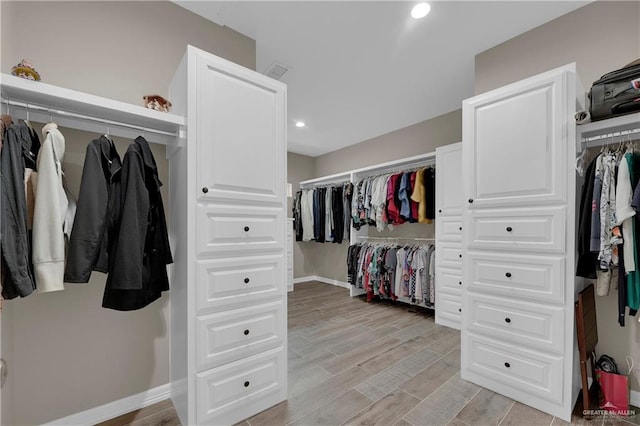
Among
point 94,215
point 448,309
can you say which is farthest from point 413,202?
point 94,215

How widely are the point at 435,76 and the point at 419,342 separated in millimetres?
2681

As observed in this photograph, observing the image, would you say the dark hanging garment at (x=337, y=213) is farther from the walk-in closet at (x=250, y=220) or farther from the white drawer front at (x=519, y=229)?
the white drawer front at (x=519, y=229)

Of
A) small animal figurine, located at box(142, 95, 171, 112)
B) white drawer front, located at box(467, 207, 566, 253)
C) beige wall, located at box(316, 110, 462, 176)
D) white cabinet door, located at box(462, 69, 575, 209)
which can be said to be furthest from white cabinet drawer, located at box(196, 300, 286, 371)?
beige wall, located at box(316, 110, 462, 176)

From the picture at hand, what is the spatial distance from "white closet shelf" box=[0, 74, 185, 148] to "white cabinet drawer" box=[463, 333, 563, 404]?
243 centimetres

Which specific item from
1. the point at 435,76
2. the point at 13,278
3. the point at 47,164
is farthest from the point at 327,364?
the point at 435,76

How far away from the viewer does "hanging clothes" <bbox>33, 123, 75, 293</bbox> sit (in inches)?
44.1

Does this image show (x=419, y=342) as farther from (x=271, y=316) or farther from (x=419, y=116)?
(x=419, y=116)

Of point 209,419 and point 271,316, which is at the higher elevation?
point 271,316

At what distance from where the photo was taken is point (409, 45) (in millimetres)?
2236

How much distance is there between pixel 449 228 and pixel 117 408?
3204 mm

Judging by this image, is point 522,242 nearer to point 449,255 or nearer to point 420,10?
point 449,255

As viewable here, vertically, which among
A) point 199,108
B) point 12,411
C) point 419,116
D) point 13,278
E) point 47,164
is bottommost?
point 12,411

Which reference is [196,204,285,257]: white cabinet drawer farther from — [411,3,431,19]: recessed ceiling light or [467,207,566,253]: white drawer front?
[411,3,431,19]: recessed ceiling light

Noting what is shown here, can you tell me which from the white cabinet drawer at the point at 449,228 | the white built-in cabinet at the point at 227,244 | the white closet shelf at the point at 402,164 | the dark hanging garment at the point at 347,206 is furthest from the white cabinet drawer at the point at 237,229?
the dark hanging garment at the point at 347,206
